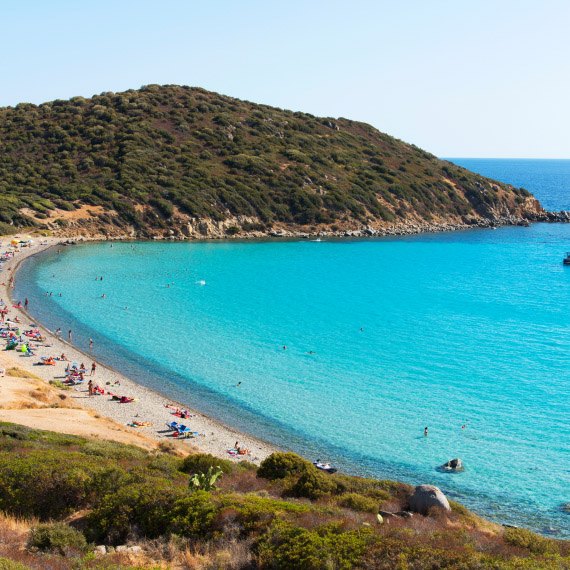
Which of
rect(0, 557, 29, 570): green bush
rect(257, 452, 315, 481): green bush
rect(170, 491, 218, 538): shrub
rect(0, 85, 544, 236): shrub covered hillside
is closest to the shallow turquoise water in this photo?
rect(257, 452, 315, 481): green bush

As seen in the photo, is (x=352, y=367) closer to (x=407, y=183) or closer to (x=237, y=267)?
(x=237, y=267)

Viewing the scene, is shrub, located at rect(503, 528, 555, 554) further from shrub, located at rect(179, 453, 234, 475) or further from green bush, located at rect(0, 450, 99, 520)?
green bush, located at rect(0, 450, 99, 520)

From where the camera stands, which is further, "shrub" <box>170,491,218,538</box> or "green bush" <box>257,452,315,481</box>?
"green bush" <box>257,452,315,481</box>

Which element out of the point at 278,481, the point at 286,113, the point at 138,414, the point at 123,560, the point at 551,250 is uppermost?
the point at 286,113

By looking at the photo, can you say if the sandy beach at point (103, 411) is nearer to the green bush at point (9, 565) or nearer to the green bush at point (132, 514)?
the green bush at point (132, 514)

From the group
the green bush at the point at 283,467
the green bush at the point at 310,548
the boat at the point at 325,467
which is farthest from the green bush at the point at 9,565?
the boat at the point at 325,467

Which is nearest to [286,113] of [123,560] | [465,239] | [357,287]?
[465,239]

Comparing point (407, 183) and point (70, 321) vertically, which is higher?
point (407, 183)
